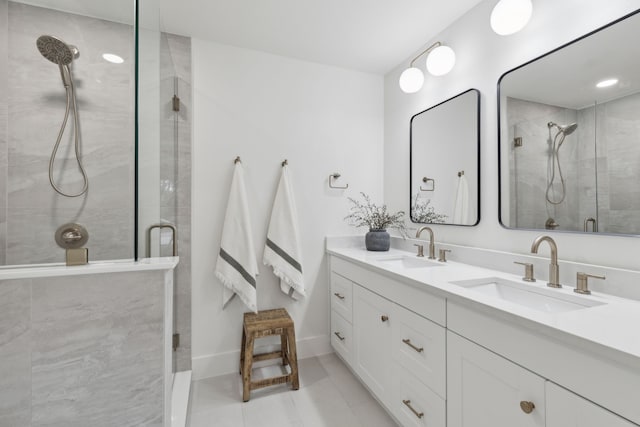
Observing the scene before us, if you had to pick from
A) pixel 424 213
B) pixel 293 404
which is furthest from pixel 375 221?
pixel 293 404

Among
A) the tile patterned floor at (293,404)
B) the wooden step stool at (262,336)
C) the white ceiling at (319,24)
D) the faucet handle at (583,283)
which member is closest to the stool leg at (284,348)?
the wooden step stool at (262,336)

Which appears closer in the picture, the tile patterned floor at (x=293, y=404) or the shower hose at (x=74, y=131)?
the shower hose at (x=74, y=131)

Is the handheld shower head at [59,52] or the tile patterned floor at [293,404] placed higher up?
the handheld shower head at [59,52]

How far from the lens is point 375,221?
88.4 inches

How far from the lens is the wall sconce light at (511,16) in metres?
1.28

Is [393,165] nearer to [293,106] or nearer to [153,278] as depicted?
[293,106]

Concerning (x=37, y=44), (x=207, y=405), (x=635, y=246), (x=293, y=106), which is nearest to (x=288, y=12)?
(x=293, y=106)

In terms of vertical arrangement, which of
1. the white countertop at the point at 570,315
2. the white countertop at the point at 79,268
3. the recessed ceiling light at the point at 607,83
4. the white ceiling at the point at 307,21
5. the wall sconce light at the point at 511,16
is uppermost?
the white ceiling at the point at 307,21

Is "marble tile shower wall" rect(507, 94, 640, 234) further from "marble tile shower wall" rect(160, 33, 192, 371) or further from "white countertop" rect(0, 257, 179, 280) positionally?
"marble tile shower wall" rect(160, 33, 192, 371)

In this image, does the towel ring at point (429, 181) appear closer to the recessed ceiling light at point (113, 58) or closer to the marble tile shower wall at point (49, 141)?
the marble tile shower wall at point (49, 141)

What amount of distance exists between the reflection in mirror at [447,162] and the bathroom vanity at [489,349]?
0.38m

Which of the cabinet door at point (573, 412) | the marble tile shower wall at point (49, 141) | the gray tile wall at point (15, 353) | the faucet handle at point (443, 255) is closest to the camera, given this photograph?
the cabinet door at point (573, 412)

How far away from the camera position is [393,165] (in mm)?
2367

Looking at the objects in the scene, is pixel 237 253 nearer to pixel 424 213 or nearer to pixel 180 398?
pixel 180 398
